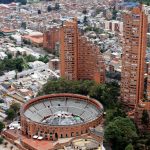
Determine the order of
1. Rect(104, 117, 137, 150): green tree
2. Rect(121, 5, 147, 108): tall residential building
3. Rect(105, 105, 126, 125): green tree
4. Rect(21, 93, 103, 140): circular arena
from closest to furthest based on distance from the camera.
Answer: Rect(104, 117, 137, 150): green tree, Rect(21, 93, 103, 140): circular arena, Rect(105, 105, 126, 125): green tree, Rect(121, 5, 147, 108): tall residential building

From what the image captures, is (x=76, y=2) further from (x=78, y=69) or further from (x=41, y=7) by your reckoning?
(x=78, y=69)

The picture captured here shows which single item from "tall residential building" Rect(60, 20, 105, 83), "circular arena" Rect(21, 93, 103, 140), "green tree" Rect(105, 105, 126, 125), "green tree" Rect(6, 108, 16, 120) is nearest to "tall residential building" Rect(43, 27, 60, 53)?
"tall residential building" Rect(60, 20, 105, 83)

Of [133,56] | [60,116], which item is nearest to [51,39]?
[133,56]

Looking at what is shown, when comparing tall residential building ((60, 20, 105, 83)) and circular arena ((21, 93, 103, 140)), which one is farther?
tall residential building ((60, 20, 105, 83))

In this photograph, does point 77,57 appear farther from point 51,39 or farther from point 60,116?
point 51,39

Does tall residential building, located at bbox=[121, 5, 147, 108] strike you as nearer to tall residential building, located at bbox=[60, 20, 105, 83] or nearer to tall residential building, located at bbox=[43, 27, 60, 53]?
tall residential building, located at bbox=[60, 20, 105, 83]
